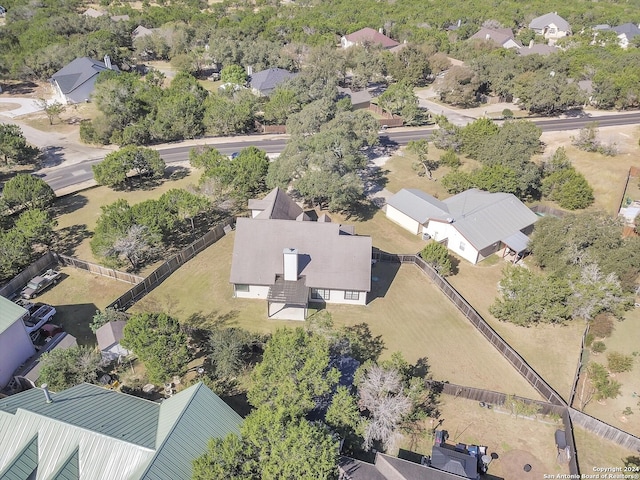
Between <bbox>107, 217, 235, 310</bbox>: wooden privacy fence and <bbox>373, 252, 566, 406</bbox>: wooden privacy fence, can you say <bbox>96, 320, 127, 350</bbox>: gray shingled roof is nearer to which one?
<bbox>107, 217, 235, 310</bbox>: wooden privacy fence

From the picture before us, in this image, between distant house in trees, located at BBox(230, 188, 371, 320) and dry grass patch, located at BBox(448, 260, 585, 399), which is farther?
distant house in trees, located at BBox(230, 188, 371, 320)

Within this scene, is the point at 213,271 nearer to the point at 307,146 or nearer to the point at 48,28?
the point at 307,146

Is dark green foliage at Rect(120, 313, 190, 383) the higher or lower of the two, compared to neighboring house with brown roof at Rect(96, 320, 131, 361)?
higher

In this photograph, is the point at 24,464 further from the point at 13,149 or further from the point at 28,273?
the point at 13,149

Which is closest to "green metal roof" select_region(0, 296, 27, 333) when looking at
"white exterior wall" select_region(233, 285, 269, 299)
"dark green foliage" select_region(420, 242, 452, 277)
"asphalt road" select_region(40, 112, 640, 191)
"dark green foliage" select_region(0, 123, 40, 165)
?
"white exterior wall" select_region(233, 285, 269, 299)

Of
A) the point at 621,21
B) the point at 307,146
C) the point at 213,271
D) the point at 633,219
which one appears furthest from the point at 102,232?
the point at 621,21

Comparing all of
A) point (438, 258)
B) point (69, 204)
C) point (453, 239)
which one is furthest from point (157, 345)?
point (69, 204)

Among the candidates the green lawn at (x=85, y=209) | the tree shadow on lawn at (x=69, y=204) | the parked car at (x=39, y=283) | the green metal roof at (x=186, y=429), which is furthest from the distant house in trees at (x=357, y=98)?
the green metal roof at (x=186, y=429)
